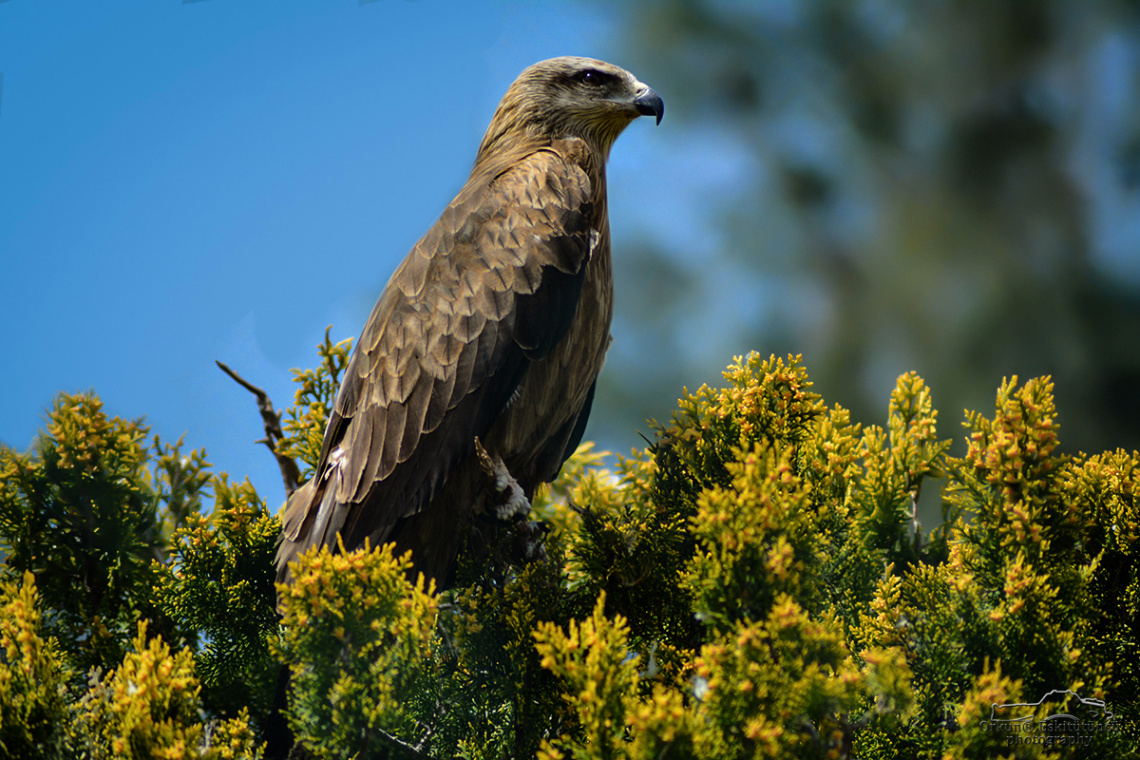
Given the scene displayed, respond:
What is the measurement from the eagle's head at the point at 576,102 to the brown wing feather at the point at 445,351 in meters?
0.75

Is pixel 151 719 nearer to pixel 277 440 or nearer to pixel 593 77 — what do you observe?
pixel 277 440

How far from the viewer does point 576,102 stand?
3.63 m

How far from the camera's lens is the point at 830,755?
Result: 1461 mm

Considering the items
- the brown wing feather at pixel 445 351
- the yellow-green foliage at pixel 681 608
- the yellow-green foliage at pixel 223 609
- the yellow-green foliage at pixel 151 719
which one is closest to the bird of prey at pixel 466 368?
the brown wing feather at pixel 445 351

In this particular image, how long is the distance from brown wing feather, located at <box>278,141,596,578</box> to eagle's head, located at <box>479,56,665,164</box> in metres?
0.75

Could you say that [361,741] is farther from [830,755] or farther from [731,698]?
[830,755]

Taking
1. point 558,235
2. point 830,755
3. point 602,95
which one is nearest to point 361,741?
point 830,755

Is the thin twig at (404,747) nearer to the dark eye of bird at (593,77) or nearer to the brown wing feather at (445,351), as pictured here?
the brown wing feather at (445,351)

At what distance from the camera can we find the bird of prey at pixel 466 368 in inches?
103

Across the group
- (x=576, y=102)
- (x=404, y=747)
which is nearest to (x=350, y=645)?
(x=404, y=747)

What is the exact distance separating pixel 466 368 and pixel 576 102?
5.26 ft

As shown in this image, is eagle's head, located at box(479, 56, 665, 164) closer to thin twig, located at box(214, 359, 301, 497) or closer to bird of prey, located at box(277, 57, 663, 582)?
bird of prey, located at box(277, 57, 663, 582)

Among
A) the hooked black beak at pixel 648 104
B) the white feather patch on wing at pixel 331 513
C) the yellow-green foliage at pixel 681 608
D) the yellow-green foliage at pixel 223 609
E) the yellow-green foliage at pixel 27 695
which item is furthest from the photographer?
the hooked black beak at pixel 648 104

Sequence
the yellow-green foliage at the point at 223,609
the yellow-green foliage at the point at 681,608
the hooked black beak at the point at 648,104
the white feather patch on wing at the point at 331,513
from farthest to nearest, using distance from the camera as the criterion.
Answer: the hooked black beak at the point at 648,104 < the white feather patch on wing at the point at 331,513 < the yellow-green foliage at the point at 223,609 < the yellow-green foliage at the point at 681,608
